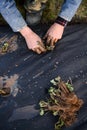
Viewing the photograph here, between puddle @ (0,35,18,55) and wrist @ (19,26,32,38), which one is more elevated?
wrist @ (19,26,32,38)

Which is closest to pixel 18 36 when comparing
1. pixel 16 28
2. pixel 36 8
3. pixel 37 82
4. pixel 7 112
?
pixel 16 28

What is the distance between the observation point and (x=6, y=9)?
5.92 feet

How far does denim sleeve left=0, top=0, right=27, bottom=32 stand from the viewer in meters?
1.80

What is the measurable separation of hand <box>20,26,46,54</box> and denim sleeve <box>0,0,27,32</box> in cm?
4

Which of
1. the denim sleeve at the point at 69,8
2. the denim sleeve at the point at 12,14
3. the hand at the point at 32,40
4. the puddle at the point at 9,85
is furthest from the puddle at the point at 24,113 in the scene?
the denim sleeve at the point at 69,8

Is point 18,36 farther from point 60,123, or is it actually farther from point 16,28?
point 60,123

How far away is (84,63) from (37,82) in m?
0.30

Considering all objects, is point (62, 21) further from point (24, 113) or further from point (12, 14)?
point (24, 113)

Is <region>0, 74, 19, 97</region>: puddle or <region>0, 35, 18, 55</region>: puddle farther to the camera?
<region>0, 35, 18, 55</region>: puddle

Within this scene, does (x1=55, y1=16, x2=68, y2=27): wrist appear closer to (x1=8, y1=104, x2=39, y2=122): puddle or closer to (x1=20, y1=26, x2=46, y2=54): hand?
(x1=20, y1=26, x2=46, y2=54): hand

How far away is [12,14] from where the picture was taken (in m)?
1.82

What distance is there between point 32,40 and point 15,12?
188 millimetres

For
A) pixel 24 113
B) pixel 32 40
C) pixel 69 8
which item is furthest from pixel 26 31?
pixel 24 113

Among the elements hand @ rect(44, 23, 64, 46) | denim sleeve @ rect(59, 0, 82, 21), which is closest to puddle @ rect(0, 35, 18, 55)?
hand @ rect(44, 23, 64, 46)
